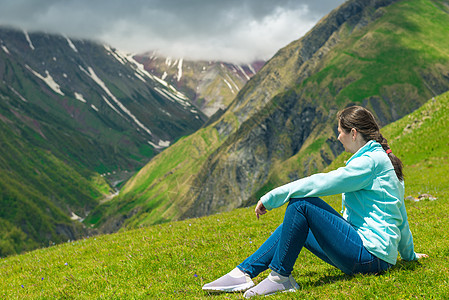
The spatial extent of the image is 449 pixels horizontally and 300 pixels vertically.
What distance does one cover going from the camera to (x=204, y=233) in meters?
14.9

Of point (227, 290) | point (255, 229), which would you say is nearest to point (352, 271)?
point (227, 290)

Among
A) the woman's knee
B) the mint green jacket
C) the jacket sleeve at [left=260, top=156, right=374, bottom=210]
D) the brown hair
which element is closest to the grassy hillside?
the mint green jacket

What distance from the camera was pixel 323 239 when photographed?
7.19 meters

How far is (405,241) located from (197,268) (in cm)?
590

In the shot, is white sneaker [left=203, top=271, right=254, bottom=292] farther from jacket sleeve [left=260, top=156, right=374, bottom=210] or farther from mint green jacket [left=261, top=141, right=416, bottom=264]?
jacket sleeve [left=260, top=156, right=374, bottom=210]

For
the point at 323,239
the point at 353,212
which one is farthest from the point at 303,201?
the point at 353,212

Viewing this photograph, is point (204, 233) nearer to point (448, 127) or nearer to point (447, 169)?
point (447, 169)

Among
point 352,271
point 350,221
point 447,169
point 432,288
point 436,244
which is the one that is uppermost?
point 350,221

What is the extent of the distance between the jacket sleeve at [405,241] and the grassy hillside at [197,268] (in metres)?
0.21

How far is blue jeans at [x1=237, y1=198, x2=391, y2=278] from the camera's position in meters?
7.04

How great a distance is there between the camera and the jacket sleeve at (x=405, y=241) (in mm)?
7023

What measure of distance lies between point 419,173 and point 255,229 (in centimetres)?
1979

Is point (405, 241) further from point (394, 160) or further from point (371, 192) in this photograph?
point (394, 160)

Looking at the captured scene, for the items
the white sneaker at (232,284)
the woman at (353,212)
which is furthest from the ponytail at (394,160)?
the white sneaker at (232,284)
